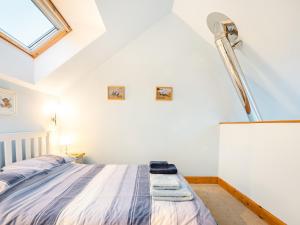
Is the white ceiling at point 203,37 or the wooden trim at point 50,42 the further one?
the wooden trim at point 50,42

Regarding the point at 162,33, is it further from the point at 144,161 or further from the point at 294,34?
the point at 144,161

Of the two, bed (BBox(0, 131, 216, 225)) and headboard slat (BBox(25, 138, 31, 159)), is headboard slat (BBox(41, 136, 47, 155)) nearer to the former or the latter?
headboard slat (BBox(25, 138, 31, 159))

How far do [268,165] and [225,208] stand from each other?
2.71 ft

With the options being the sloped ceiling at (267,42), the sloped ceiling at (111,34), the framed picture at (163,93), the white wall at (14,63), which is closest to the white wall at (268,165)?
the sloped ceiling at (267,42)

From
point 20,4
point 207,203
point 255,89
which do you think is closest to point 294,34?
point 255,89

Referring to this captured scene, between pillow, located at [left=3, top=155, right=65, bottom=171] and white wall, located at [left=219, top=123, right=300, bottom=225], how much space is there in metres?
2.57

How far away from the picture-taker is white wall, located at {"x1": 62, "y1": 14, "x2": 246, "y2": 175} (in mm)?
3158

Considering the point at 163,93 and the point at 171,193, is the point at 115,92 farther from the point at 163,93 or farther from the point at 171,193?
the point at 171,193

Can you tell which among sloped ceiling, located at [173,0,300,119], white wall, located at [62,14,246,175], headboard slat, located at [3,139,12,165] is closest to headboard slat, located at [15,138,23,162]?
headboard slat, located at [3,139,12,165]

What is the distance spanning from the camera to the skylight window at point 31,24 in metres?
1.78

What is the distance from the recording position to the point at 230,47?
255 cm

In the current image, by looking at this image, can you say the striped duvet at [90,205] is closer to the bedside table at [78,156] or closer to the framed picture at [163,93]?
the bedside table at [78,156]

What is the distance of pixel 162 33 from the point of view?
3.18 m

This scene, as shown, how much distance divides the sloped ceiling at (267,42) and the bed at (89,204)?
2.07 meters
